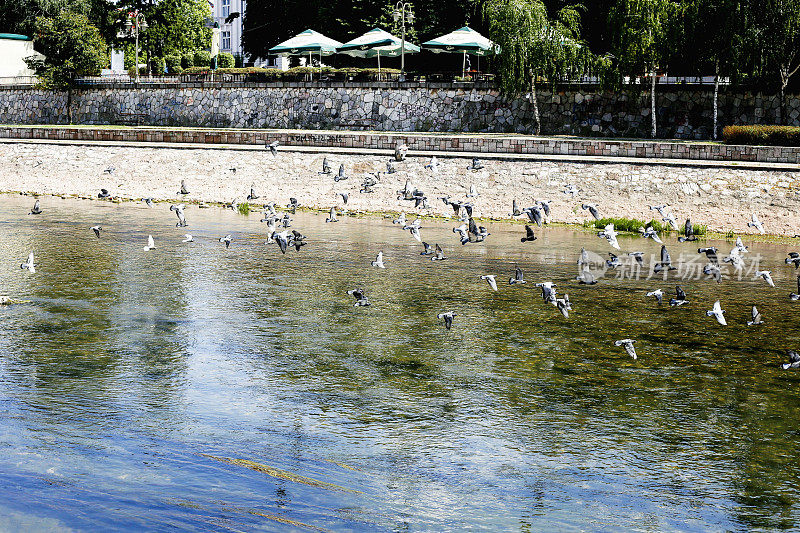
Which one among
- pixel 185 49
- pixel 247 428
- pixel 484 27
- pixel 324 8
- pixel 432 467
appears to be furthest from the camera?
pixel 185 49

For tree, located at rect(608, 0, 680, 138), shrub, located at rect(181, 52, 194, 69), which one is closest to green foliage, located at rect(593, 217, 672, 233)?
tree, located at rect(608, 0, 680, 138)

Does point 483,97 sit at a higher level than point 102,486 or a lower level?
higher

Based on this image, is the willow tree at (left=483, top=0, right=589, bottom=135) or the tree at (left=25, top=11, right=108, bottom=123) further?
the tree at (left=25, top=11, right=108, bottom=123)

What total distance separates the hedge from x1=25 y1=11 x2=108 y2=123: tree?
3823cm

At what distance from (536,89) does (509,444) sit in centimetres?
3525

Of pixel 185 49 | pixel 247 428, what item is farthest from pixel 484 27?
pixel 247 428

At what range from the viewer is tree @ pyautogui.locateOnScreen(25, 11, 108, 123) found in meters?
56.8

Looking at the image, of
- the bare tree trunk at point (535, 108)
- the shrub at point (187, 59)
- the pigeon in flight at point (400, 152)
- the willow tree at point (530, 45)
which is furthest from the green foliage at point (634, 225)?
the shrub at point (187, 59)

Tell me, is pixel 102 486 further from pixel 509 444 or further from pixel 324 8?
pixel 324 8

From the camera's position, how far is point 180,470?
34.5 feet

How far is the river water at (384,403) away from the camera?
9.86 m

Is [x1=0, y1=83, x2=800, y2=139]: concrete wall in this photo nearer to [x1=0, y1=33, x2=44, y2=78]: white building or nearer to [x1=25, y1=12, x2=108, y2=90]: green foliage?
[x1=25, y1=12, x2=108, y2=90]: green foliage

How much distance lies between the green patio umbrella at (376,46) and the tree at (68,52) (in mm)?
15691

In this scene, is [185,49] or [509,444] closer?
[509,444]
